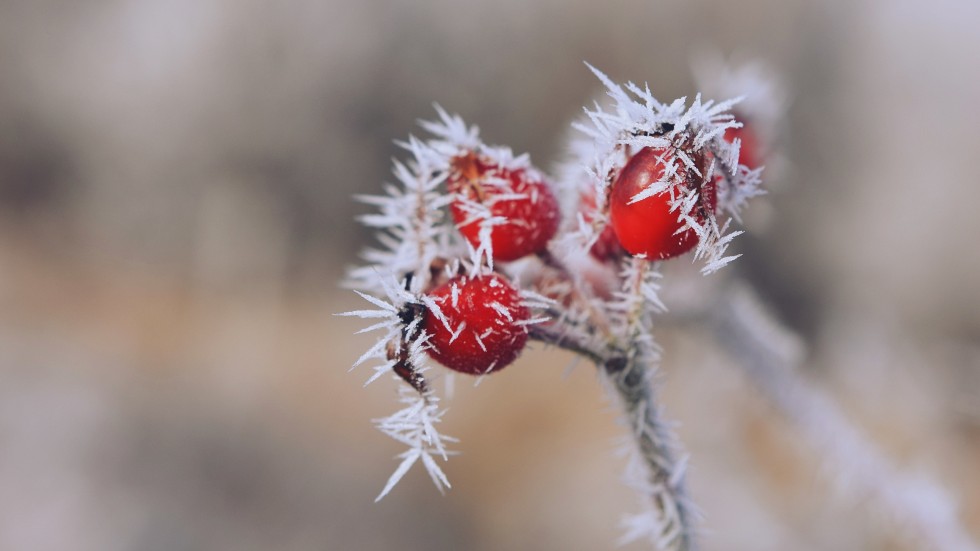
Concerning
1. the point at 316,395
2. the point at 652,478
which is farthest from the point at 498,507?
the point at 652,478

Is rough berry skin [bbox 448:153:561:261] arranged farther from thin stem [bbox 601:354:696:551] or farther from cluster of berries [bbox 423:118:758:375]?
thin stem [bbox 601:354:696:551]

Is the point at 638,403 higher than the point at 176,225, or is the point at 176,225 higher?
the point at 176,225

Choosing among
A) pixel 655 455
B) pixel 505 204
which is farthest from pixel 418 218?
pixel 655 455

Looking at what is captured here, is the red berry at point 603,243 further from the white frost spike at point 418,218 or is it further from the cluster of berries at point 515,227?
the white frost spike at point 418,218

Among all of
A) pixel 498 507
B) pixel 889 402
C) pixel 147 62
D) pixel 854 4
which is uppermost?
pixel 854 4

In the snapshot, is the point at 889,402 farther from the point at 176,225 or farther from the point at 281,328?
the point at 176,225

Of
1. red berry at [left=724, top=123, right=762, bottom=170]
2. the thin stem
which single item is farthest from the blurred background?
the thin stem
